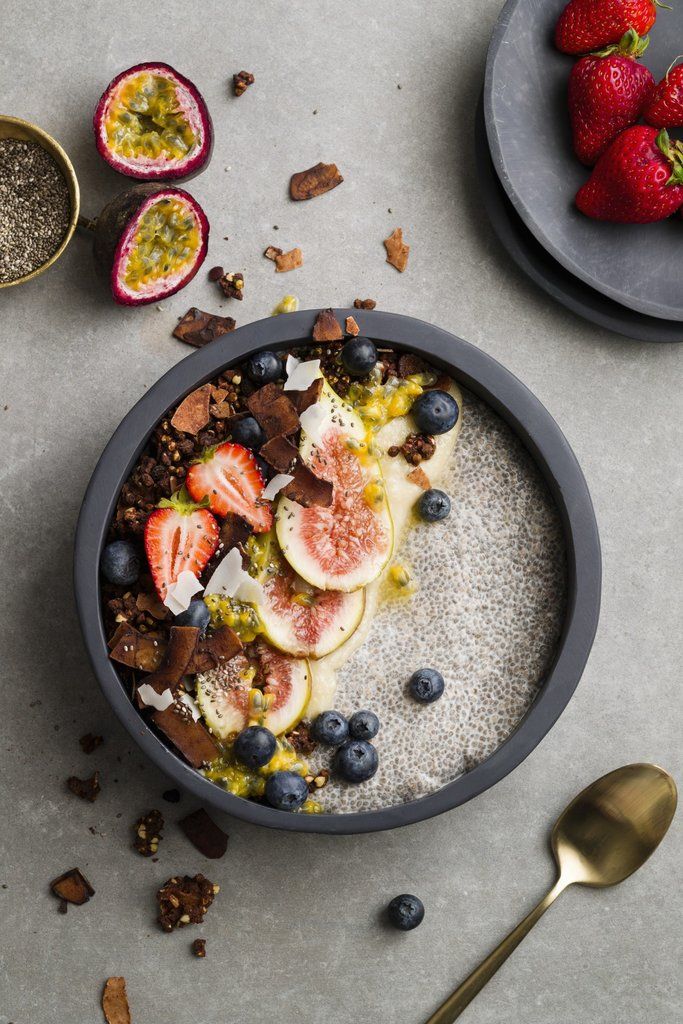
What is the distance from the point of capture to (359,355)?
192 centimetres

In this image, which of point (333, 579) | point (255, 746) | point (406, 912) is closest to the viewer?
point (255, 746)

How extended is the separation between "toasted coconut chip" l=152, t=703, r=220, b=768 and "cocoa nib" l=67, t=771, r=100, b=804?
400 mm

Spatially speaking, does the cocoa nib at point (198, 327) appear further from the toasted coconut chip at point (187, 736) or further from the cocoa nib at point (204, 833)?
the cocoa nib at point (204, 833)

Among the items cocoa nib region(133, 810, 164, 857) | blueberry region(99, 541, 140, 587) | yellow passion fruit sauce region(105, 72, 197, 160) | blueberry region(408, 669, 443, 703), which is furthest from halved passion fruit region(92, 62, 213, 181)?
cocoa nib region(133, 810, 164, 857)

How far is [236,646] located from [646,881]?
4.26 feet

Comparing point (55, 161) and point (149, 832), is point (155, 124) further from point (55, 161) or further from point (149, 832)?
point (149, 832)

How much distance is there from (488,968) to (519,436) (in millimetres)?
1355

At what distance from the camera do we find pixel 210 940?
7.18 ft

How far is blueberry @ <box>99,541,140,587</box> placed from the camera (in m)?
1.87

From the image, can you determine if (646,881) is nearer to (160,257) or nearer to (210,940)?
(210,940)

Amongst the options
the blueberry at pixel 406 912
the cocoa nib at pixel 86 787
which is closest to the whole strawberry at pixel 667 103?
the blueberry at pixel 406 912

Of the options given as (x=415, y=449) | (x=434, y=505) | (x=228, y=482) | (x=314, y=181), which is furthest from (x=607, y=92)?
(x=228, y=482)

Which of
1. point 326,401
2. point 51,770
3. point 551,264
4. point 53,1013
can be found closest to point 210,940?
point 53,1013

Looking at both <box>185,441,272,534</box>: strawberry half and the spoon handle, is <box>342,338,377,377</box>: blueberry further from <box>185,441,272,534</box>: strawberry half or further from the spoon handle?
the spoon handle
